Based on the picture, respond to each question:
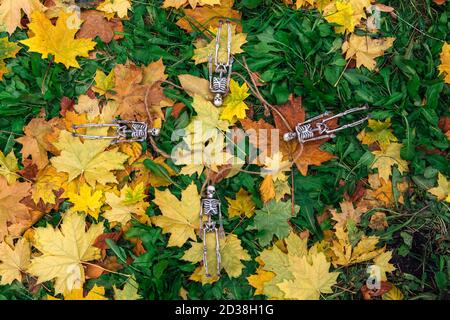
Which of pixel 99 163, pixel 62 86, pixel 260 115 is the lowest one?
pixel 99 163

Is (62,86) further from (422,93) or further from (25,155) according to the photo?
(422,93)

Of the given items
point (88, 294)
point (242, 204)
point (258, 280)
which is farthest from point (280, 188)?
point (88, 294)

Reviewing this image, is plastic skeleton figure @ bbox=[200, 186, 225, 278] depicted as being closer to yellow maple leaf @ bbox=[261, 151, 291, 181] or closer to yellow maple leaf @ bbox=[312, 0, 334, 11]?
yellow maple leaf @ bbox=[261, 151, 291, 181]

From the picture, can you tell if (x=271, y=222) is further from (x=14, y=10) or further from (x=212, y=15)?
(x=14, y=10)

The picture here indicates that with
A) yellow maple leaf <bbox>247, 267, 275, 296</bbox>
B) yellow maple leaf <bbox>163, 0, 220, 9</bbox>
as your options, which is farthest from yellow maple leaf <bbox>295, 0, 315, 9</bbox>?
yellow maple leaf <bbox>247, 267, 275, 296</bbox>

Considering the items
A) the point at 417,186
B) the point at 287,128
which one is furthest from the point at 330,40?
the point at 417,186

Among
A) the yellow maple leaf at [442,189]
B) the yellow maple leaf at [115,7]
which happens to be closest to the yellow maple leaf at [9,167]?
the yellow maple leaf at [115,7]
